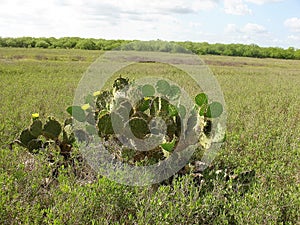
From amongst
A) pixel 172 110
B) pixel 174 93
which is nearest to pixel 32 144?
pixel 172 110

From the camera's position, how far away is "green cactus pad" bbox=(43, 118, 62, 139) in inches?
149

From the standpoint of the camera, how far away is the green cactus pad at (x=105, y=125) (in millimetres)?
3763

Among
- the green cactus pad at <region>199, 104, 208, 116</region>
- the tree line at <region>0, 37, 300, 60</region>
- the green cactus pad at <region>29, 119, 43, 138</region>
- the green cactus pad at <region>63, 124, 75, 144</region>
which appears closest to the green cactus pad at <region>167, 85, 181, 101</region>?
the green cactus pad at <region>199, 104, 208, 116</region>

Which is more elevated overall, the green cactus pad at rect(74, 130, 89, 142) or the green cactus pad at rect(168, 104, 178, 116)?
the green cactus pad at rect(168, 104, 178, 116)

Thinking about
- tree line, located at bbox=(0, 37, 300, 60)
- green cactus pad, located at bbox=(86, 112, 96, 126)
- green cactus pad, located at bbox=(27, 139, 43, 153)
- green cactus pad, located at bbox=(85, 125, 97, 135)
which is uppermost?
tree line, located at bbox=(0, 37, 300, 60)

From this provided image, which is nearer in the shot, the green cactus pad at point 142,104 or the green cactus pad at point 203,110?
the green cactus pad at point 203,110

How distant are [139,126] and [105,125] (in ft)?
1.17

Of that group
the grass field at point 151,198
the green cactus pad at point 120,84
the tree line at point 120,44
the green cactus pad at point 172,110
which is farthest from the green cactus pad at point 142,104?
the tree line at point 120,44

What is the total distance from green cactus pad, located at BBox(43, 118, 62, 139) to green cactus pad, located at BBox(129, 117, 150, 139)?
29.7 inches

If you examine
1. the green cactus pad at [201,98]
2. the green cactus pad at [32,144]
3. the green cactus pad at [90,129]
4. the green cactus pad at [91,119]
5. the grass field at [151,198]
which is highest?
the green cactus pad at [201,98]

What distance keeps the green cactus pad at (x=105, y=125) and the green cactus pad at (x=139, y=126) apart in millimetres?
234

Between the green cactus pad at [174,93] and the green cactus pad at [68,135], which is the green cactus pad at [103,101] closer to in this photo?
the green cactus pad at [68,135]

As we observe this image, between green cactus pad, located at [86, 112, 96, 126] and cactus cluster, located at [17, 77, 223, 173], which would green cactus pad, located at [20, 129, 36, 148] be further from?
green cactus pad, located at [86, 112, 96, 126]

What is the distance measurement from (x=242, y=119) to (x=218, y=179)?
3186 millimetres
